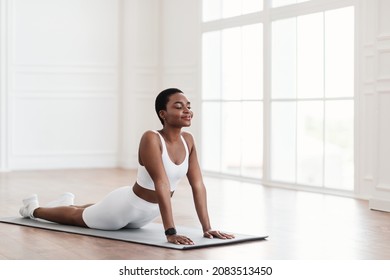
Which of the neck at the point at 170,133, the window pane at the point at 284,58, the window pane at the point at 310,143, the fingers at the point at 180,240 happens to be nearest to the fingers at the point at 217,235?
the fingers at the point at 180,240

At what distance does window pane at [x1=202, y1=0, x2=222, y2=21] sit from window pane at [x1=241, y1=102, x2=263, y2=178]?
1168mm

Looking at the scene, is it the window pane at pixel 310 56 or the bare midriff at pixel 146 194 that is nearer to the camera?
the bare midriff at pixel 146 194

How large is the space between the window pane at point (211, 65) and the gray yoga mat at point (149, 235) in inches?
161

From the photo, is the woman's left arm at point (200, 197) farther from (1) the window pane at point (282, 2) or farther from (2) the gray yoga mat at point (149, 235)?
(1) the window pane at point (282, 2)

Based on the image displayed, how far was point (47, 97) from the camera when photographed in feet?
30.6

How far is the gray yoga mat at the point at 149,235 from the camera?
4.09m

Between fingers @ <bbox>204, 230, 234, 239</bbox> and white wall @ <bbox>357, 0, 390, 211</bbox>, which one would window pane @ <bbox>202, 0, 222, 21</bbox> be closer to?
white wall @ <bbox>357, 0, 390, 211</bbox>

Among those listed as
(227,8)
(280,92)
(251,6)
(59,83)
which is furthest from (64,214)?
(59,83)

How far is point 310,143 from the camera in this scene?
7.27 metres

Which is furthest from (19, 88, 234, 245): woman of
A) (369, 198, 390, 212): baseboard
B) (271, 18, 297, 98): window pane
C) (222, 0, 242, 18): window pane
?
(222, 0, 242, 18): window pane

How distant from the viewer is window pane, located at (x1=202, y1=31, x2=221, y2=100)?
8.73 m

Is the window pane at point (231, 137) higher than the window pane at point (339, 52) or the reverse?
the reverse

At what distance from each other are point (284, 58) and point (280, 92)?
0.34m

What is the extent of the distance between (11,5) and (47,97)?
45.3 inches
